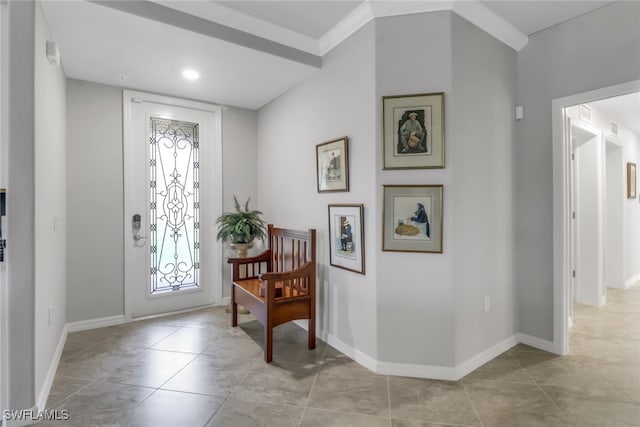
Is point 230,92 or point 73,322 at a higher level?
point 230,92

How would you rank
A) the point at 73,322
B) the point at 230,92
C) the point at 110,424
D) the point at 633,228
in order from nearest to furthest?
1. the point at 110,424
2. the point at 73,322
3. the point at 230,92
4. the point at 633,228

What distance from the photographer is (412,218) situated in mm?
2275

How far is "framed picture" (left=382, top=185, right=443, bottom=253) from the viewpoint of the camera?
2.24 metres

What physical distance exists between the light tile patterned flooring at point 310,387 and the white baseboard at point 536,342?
95 mm

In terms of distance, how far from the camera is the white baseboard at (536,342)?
2.62m

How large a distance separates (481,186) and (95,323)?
3770mm

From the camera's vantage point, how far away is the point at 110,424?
1.77 metres

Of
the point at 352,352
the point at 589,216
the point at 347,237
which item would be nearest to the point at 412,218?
the point at 347,237

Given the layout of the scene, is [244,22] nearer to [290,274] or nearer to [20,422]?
[290,274]

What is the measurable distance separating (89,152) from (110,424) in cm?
252

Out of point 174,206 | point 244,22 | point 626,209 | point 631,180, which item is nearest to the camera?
point 244,22

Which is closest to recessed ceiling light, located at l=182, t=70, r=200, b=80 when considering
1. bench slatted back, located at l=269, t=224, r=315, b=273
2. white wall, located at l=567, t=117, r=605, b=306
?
bench slatted back, located at l=269, t=224, r=315, b=273

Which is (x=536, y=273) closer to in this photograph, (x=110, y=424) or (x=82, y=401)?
(x=110, y=424)

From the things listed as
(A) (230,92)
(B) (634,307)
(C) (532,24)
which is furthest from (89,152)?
(B) (634,307)
